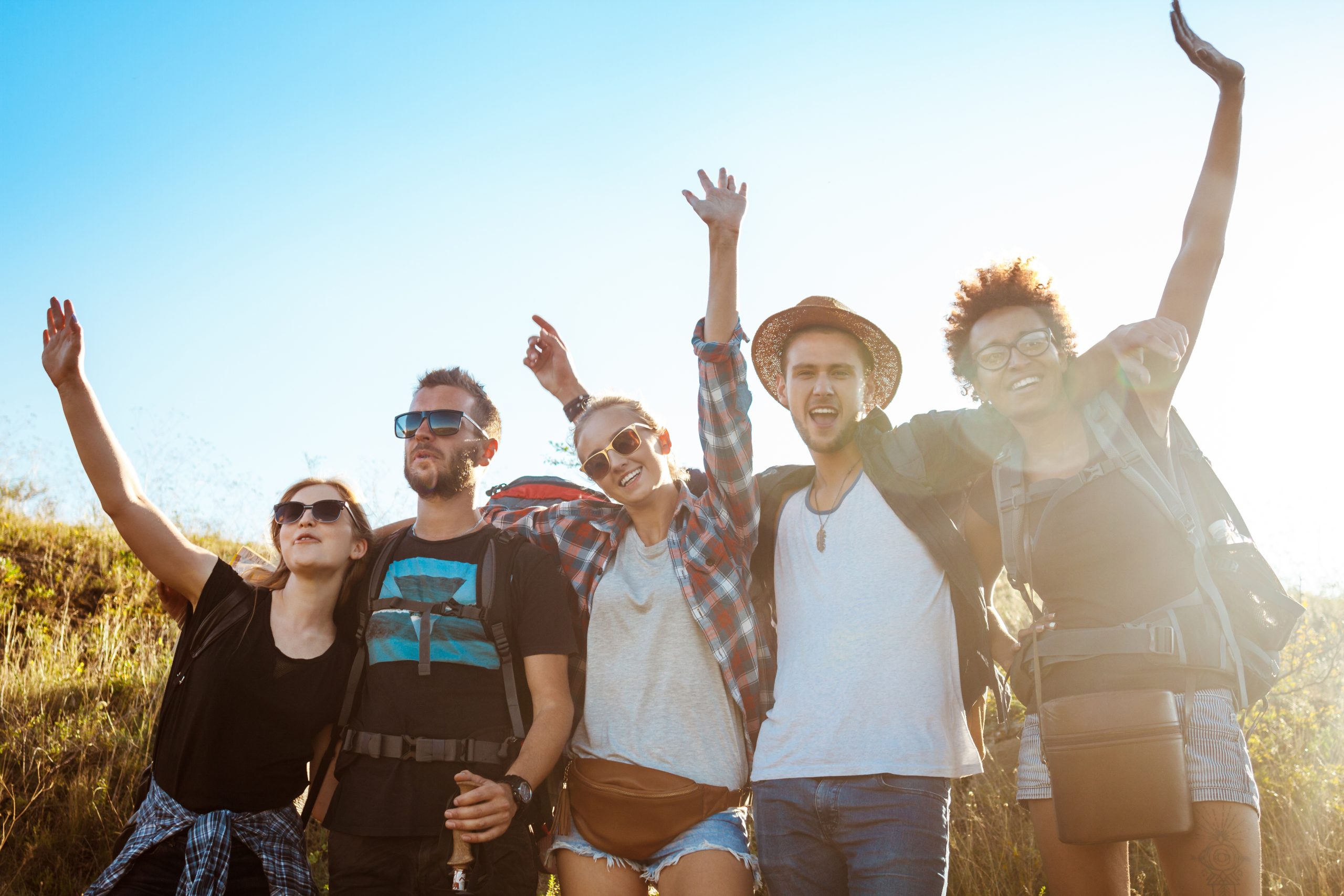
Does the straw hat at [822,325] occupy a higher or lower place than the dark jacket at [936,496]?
higher

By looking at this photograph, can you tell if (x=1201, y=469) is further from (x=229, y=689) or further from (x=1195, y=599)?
(x=229, y=689)

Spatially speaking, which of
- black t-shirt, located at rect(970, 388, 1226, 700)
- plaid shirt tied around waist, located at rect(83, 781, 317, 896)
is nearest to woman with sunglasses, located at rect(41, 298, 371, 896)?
plaid shirt tied around waist, located at rect(83, 781, 317, 896)

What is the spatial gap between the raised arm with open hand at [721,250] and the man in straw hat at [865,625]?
1.17 ft

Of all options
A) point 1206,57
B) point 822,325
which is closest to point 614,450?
point 822,325

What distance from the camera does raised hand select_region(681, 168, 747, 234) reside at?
3.42 metres

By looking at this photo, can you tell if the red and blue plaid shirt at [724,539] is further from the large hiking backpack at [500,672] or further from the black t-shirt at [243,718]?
the black t-shirt at [243,718]

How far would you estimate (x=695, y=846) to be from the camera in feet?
9.60

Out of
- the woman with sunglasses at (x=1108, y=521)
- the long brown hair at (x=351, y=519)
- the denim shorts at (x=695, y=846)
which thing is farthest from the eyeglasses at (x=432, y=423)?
the woman with sunglasses at (x=1108, y=521)

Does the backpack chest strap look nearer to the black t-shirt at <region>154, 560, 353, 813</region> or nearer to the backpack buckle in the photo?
the black t-shirt at <region>154, 560, 353, 813</region>

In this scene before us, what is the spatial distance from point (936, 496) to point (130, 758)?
18.3ft

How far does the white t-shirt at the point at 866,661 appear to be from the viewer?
278 cm

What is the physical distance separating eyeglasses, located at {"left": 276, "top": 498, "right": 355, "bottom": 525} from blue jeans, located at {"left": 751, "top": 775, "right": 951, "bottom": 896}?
7.02 feet

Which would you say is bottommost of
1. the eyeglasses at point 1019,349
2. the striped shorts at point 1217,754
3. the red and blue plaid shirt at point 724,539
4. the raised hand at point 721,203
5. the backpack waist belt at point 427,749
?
the backpack waist belt at point 427,749

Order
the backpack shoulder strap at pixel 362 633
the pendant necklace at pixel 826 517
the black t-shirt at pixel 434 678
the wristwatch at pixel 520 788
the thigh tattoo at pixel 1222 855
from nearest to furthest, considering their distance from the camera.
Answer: the thigh tattoo at pixel 1222 855
the wristwatch at pixel 520 788
the black t-shirt at pixel 434 678
the pendant necklace at pixel 826 517
the backpack shoulder strap at pixel 362 633
